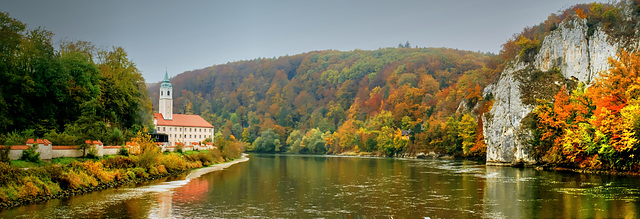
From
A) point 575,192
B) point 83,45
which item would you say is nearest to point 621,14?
point 575,192

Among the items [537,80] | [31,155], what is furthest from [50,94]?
[537,80]

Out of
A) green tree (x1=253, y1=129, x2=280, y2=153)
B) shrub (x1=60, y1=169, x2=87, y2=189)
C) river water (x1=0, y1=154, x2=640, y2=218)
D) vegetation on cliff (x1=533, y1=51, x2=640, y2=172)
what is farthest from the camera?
green tree (x1=253, y1=129, x2=280, y2=153)

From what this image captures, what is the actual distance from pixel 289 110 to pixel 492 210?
17056cm

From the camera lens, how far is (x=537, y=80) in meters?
59.1

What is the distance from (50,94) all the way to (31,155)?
17277 millimetres

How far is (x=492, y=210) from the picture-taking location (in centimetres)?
2330

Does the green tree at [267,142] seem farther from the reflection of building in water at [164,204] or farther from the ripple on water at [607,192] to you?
the ripple on water at [607,192]

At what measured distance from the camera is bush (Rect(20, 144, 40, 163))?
3102 centimetres

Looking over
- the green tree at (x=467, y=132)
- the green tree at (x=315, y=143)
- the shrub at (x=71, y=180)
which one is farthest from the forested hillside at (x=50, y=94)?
the green tree at (x=315, y=143)

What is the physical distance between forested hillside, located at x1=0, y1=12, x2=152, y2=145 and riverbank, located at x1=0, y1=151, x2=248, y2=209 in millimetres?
4890

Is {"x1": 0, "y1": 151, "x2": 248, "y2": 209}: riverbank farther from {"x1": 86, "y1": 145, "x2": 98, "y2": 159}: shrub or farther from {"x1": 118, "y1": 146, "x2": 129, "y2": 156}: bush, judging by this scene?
{"x1": 118, "y1": 146, "x2": 129, "y2": 156}: bush

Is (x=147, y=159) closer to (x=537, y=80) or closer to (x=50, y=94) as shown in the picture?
(x=50, y=94)

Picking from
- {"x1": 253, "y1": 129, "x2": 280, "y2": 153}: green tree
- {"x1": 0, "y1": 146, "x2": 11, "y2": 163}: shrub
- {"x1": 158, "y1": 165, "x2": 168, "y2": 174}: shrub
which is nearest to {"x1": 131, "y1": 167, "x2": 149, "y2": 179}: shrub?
{"x1": 158, "y1": 165, "x2": 168, "y2": 174}: shrub

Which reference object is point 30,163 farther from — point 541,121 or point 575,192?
point 541,121
